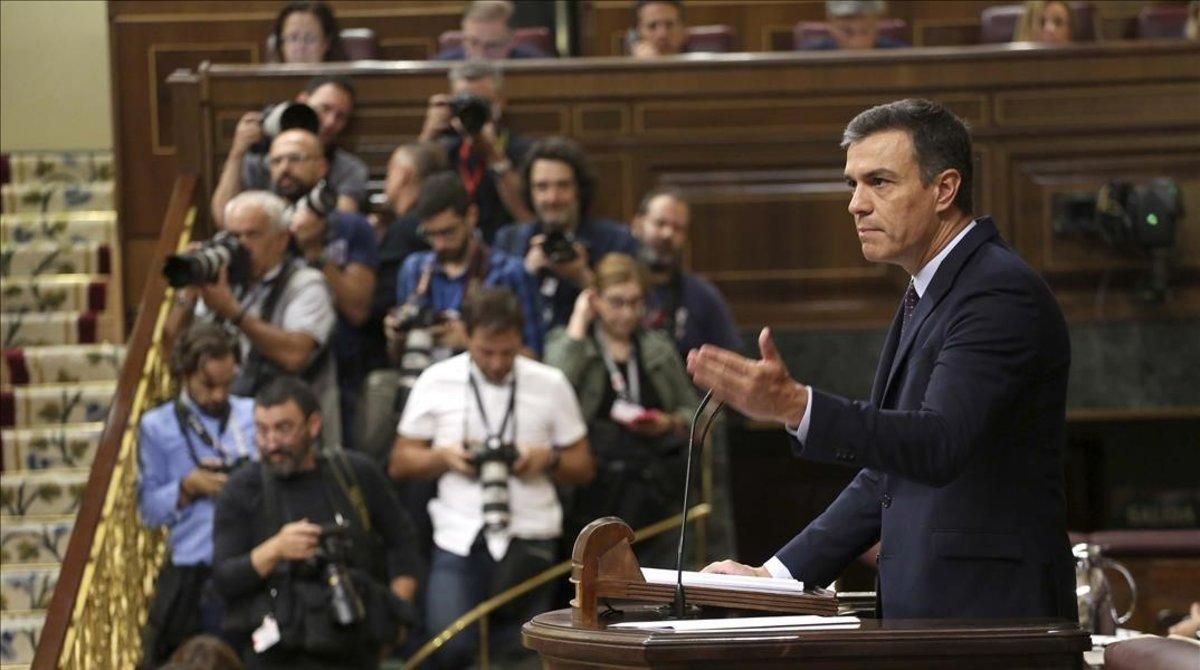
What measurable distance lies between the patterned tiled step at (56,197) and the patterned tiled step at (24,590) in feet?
9.98

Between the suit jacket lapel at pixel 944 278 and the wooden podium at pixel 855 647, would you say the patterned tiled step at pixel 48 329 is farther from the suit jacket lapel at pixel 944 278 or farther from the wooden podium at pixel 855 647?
the wooden podium at pixel 855 647

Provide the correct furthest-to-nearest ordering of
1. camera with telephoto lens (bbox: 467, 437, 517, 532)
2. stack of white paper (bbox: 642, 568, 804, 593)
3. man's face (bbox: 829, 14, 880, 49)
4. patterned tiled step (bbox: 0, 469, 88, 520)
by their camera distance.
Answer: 1. man's face (bbox: 829, 14, 880, 49)
2. patterned tiled step (bbox: 0, 469, 88, 520)
3. camera with telephoto lens (bbox: 467, 437, 517, 532)
4. stack of white paper (bbox: 642, 568, 804, 593)

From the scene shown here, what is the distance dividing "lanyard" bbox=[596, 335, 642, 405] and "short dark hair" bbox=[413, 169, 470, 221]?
24.4 inches

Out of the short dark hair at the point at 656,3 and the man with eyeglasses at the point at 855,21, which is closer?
the man with eyeglasses at the point at 855,21

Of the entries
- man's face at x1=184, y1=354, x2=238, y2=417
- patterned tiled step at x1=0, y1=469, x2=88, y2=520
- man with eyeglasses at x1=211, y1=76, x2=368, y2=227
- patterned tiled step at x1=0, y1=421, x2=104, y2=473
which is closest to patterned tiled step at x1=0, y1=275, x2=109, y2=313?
patterned tiled step at x1=0, y1=421, x2=104, y2=473

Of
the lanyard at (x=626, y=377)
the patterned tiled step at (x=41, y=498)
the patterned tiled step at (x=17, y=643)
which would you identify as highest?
the lanyard at (x=626, y=377)

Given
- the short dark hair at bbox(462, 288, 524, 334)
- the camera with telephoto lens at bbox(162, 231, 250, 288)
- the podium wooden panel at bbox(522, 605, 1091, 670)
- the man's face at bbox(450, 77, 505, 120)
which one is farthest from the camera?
the man's face at bbox(450, 77, 505, 120)

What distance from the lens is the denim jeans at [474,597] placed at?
5.78 m

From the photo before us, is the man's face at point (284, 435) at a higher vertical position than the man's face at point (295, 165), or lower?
lower

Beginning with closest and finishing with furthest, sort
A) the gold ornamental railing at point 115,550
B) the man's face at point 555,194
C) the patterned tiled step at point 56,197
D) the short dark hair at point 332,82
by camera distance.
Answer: the gold ornamental railing at point 115,550, the man's face at point 555,194, the short dark hair at point 332,82, the patterned tiled step at point 56,197

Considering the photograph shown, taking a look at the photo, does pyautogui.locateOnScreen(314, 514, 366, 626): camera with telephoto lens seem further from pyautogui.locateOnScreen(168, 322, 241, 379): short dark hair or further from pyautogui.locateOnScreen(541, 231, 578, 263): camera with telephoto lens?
pyautogui.locateOnScreen(541, 231, 578, 263): camera with telephoto lens

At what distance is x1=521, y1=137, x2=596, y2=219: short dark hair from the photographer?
660 centimetres

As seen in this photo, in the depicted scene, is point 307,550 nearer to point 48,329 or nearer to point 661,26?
point 48,329

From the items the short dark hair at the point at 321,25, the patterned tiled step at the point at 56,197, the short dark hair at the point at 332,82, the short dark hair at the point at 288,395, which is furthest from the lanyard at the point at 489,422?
the patterned tiled step at the point at 56,197
